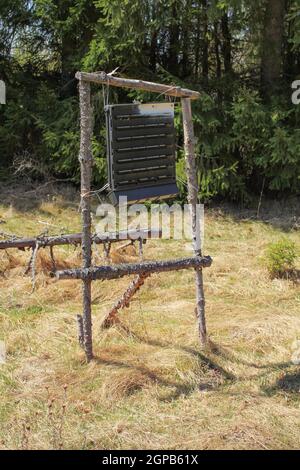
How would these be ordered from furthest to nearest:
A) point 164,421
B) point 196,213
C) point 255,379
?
point 196,213 → point 255,379 → point 164,421

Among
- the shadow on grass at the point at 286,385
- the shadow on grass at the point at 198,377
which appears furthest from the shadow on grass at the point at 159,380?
the shadow on grass at the point at 286,385

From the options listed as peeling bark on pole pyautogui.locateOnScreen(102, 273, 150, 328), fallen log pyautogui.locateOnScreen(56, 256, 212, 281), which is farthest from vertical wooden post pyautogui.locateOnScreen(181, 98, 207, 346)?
peeling bark on pole pyautogui.locateOnScreen(102, 273, 150, 328)

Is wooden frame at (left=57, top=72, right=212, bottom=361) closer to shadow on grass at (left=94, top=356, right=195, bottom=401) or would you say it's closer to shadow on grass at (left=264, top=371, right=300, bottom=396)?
shadow on grass at (left=94, top=356, right=195, bottom=401)

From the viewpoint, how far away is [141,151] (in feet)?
14.6

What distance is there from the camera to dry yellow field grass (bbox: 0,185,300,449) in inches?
145

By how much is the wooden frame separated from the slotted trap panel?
→ 15 cm

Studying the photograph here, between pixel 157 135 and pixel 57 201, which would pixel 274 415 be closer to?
pixel 157 135

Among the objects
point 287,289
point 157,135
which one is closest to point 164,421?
point 157,135

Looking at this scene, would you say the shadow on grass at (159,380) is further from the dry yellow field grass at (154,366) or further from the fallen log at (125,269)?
the fallen log at (125,269)

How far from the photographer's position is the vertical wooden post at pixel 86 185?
423 centimetres

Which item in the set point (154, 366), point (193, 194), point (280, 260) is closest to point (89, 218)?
point (193, 194)

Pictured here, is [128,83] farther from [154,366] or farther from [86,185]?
[154,366]

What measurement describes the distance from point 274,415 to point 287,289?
103 inches

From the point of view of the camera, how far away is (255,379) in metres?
4.43
